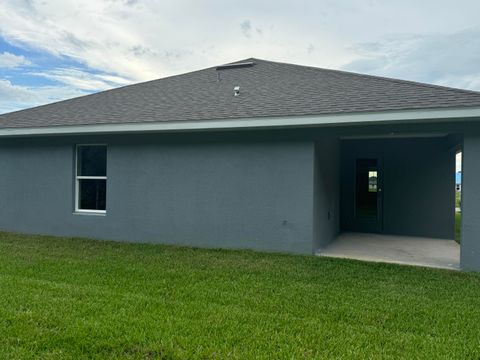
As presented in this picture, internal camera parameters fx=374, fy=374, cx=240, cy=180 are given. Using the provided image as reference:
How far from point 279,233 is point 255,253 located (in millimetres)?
629

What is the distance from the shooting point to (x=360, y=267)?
6305 millimetres

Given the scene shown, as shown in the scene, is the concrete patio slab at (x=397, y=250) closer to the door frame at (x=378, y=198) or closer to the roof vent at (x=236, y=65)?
the door frame at (x=378, y=198)

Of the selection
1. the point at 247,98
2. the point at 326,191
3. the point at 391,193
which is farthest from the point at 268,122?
the point at 391,193

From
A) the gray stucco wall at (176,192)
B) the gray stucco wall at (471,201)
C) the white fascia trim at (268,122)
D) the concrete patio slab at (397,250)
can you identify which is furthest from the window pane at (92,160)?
the gray stucco wall at (471,201)

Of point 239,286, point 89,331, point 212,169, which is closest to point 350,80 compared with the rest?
point 212,169

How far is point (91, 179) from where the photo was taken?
9.33 meters

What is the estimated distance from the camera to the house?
22.6ft

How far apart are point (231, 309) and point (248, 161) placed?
4.05 meters

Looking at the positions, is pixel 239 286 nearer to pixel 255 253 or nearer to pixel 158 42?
pixel 255 253

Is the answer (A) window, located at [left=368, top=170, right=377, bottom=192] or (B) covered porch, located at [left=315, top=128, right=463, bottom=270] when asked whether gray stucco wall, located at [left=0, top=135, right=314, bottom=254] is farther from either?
(A) window, located at [left=368, top=170, right=377, bottom=192]

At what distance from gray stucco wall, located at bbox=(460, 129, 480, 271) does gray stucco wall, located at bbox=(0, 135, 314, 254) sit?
2592mm

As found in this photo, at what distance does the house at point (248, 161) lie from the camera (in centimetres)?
A: 689

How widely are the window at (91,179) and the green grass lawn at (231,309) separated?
2569 millimetres

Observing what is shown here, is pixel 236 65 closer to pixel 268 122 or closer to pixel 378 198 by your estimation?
pixel 268 122
